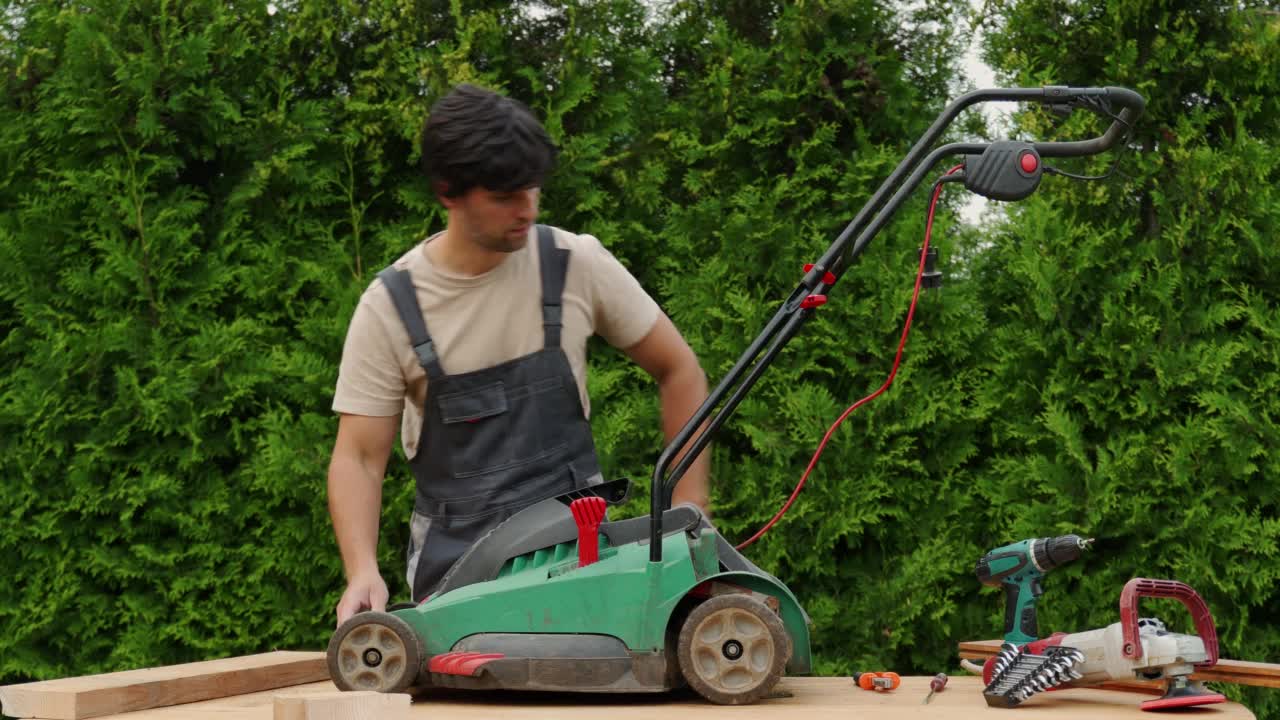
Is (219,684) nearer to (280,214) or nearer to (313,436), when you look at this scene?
(313,436)

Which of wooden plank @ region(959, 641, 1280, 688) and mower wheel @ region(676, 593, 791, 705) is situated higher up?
mower wheel @ region(676, 593, 791, 705)

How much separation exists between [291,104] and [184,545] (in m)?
1.65

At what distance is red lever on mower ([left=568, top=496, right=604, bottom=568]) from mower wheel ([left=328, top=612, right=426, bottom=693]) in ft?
0.96

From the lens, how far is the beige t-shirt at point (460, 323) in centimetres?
232

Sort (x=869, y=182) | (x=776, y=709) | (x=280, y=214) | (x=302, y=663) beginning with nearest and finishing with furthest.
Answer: (x=776, y=709) → (x=302, y=663) → (x=869, y=182) → (x=280, y=214)

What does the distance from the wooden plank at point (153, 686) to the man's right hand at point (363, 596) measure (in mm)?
341

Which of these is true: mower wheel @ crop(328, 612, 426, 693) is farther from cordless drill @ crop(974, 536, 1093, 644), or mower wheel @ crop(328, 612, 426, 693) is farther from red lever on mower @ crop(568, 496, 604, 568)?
cordless drill @ crop(974, 536, 1093, 644)

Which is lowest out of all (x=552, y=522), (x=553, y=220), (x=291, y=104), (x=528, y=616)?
(x=528, y=616)

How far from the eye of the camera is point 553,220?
4.59 m

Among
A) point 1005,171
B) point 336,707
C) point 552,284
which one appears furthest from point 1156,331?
point 336,707

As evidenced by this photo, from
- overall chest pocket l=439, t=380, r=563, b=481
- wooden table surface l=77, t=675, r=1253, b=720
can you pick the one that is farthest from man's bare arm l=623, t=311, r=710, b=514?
wooden table surface l=77, t=675, r=1253, b=720

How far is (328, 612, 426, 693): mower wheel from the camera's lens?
203 cm

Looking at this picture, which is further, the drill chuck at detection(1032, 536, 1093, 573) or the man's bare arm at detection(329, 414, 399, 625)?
the man's bare arm at detection(329, 414, 399, 625)

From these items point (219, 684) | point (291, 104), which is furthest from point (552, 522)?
point (291, 104)
